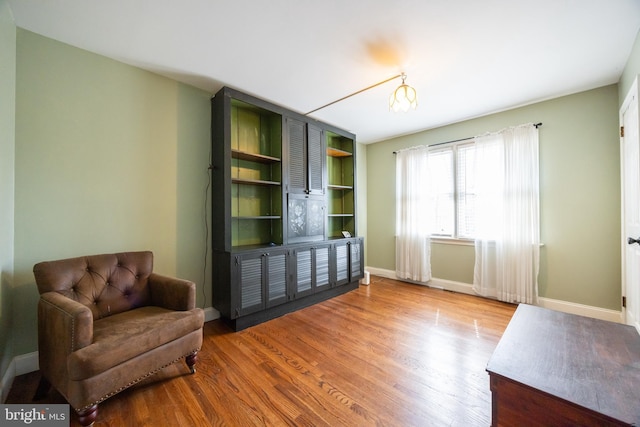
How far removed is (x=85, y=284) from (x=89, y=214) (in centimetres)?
65

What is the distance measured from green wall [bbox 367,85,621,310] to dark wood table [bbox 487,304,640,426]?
191cm

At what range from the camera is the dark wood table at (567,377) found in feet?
2.83

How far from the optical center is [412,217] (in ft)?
13.6

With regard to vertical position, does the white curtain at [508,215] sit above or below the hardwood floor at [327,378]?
above

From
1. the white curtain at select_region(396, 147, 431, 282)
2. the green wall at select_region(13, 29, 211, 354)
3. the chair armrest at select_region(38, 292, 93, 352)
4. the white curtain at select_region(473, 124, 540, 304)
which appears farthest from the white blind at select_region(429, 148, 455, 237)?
the chair armrest at select_region(38, 292, 93, 352)

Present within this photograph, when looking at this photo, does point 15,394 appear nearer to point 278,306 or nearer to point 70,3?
point 278,306

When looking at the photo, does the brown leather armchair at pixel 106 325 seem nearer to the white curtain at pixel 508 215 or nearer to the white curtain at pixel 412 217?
the white curtain at pixel 412 217

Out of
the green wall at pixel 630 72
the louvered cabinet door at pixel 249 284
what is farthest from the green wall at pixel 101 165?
the green wall at pixel 630 72

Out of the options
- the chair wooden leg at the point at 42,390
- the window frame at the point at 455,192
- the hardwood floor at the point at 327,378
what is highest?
the window frame at the point at 455,192

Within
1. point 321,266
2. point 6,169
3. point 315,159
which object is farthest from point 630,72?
point 6,169

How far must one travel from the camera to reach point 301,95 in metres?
2.90

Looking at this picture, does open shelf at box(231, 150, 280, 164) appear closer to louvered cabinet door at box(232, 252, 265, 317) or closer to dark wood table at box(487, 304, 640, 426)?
louvered cabinet door at box(232, 252, 265, 317)

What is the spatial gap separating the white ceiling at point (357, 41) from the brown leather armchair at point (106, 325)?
1.75 metres

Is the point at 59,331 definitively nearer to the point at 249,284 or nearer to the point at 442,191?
the point at 249,284
